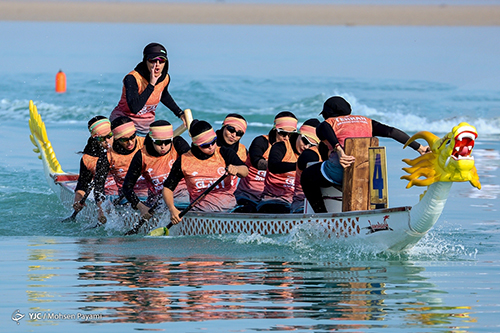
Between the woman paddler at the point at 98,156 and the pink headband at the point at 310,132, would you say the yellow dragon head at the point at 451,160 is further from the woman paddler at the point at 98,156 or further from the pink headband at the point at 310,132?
the woman paddler at the point at 98,156

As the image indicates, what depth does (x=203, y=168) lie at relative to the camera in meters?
10.9

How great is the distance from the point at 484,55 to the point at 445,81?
7880 mm

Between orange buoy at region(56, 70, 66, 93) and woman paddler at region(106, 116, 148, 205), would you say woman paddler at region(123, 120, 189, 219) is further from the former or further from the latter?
orange buoy at region(56, 70, 66, 93)

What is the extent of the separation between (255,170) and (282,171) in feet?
2.13

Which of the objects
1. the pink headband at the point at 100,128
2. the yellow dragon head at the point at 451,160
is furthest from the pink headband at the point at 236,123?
the yellow dragon head at the point at 451,160

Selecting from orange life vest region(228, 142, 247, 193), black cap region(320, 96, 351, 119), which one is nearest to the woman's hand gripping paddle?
orange life vest region(228, 142, 247, 193)

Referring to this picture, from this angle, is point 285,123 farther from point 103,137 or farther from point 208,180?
point 103,137

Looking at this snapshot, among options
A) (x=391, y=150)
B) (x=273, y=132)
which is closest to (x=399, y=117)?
(x=391, y=150)

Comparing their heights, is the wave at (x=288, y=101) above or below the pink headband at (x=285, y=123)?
above

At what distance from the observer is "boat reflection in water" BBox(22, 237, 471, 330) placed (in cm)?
697

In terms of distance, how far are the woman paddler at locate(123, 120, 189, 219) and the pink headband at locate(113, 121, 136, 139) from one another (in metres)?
0.31

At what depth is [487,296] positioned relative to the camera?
25.2 ft

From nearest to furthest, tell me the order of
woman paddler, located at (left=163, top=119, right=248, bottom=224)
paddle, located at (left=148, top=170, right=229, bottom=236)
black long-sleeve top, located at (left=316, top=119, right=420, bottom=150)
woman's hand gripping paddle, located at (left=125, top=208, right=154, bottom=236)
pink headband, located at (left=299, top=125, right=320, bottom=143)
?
black long-sleeve top, located at (left=316, top=119, right=420, bottom=150)
woman paddler, located at (left=163, top=119, right=248, bottom=224)
pink headband, located at (left=299, top=125, right=320, bottom=143)
paddle, located at (left=148, top=170, right=229, bottom=236)
woman's hand gripping paddle, located at (left=125, top=208, right=154, bottom=236)

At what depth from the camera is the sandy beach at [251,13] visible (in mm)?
59062
